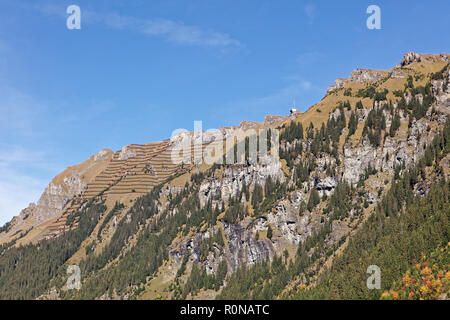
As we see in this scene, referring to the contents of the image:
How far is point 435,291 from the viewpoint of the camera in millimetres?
150750

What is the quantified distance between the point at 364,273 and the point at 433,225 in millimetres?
39349

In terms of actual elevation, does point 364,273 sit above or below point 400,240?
below
